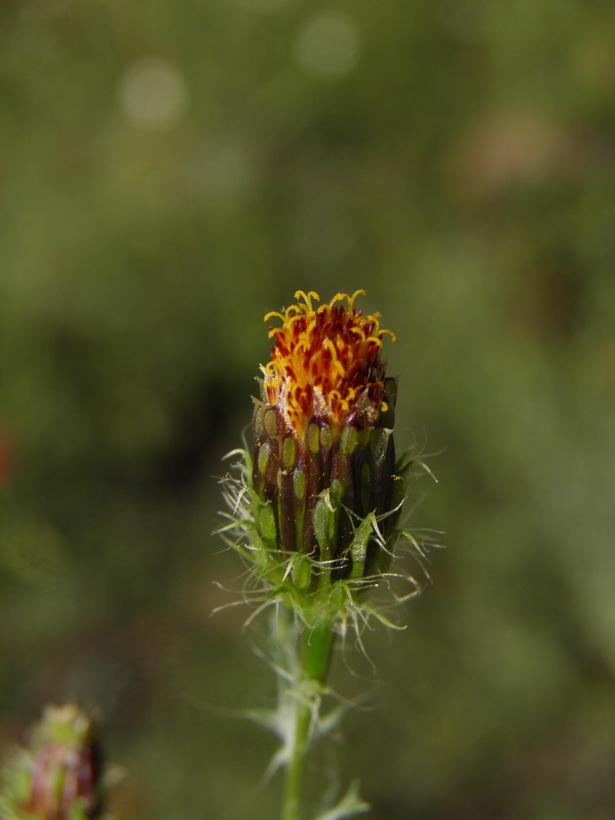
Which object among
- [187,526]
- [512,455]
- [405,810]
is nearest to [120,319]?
[187,526]

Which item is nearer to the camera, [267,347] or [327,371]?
[327,371]

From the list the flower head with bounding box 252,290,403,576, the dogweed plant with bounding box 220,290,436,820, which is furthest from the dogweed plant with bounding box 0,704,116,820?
the flower head with bounding box 252,290,403,576

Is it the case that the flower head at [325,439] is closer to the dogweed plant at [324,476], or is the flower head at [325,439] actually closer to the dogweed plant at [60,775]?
the dogweed plant at [324,476]

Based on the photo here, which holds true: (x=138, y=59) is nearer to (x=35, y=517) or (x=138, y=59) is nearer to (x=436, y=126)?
(x=436, y=126)

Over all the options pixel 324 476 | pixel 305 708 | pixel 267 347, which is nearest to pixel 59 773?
pixel 305 708

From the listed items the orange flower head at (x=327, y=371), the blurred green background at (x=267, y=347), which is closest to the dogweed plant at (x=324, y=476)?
the orange flower head at (x=327, y=371)

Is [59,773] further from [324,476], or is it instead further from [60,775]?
[324,476]
